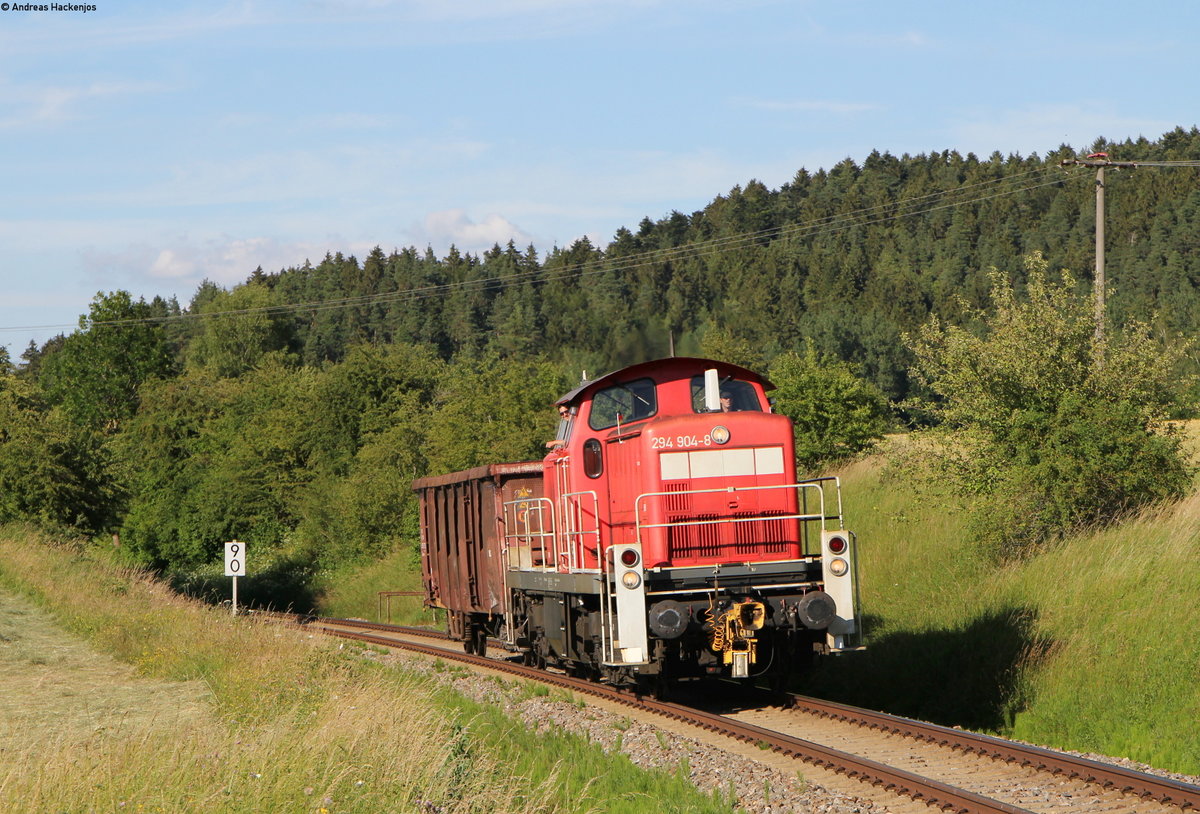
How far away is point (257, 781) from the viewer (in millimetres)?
7594

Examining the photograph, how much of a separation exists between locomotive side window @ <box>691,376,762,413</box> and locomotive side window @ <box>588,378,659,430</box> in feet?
1.57

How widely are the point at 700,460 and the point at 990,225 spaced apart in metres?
108

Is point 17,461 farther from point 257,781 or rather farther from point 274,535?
point 257,781

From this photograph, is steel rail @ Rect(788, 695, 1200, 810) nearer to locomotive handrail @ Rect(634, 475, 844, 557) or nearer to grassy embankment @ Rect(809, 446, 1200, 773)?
grassy embankment @ Rect(809, 446, 1200, 773)

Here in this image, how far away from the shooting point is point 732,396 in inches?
535

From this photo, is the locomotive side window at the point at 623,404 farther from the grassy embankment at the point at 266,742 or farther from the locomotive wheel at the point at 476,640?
the locomotive wheel at the point at 476,640

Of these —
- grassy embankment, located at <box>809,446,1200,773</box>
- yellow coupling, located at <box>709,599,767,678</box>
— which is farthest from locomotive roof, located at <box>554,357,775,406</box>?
grassy embankment, located at <box>809,446,1200,773</box>

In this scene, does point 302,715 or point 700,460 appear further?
point 700,460

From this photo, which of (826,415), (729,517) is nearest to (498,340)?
(826,415)

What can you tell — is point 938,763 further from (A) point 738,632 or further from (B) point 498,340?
(B) point 498,340

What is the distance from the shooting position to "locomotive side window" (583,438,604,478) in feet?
45.3

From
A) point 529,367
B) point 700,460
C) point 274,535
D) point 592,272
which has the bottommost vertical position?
point 274,535

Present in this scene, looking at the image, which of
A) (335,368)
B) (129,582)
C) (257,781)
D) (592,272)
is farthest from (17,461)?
(257,781)

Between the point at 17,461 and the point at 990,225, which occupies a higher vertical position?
the point at 990,225
